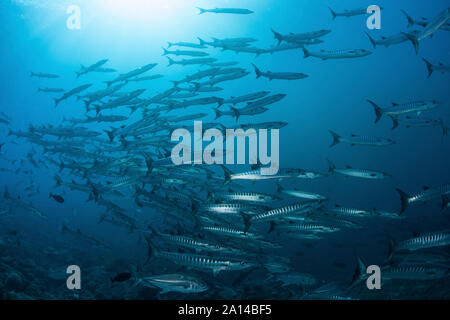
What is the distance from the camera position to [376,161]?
40.9 metres

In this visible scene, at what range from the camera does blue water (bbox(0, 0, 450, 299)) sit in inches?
599

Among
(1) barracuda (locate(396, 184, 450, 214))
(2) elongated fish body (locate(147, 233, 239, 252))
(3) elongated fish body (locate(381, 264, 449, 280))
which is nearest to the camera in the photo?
(3) elongated fish body (locate(381, 264, 449, 280))

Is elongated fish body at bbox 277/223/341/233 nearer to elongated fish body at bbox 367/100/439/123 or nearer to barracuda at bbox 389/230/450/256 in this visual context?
barracuda at bbox 389/230/450/256

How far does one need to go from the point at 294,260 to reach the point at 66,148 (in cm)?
1150

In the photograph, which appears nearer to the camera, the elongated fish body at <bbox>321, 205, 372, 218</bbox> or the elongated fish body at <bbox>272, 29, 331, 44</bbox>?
the elongated fish body at <bbox>321, 205, 372, 218</bbox>

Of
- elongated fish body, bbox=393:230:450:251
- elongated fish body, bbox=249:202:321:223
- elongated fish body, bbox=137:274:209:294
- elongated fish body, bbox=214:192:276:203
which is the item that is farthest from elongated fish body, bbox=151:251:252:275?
elongated fish body, bbox=393:230:450:251

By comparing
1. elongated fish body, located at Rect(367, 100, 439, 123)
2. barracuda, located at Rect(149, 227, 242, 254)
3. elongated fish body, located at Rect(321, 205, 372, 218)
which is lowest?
barracuda, located at Rect(149, 227, 242, 254)

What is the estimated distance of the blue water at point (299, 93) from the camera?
1522 cm

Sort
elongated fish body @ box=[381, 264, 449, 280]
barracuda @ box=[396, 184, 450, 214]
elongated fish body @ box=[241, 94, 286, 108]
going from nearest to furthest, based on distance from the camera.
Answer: elongated fish body @ box=[381, 264, 449, 280] < barracuda @ box=[396, 184, 450, 214] < elongated fish body @ box=[241, 94, 286, 108]

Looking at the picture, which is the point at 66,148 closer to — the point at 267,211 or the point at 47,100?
the point at 267,211

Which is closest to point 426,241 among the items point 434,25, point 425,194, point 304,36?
point 425,194

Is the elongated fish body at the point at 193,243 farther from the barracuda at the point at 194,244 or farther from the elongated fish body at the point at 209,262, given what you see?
the elongated fish body at the point at 209,262

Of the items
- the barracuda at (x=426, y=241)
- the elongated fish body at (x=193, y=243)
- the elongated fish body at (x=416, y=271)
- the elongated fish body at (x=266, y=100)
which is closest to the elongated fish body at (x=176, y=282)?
the elongated fish body at (x=193, y=243)
